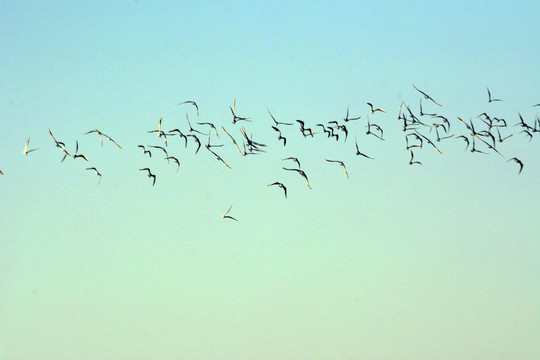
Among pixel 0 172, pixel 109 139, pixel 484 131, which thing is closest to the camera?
pixel 0 172

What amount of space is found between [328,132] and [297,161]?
196 inches

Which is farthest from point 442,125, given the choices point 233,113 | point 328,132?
point 233,113

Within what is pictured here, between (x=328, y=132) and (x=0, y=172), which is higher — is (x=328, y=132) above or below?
above

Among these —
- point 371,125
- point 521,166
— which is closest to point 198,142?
point 371,125

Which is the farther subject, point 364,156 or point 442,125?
point 442,125

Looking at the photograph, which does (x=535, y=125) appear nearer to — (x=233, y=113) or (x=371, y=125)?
(x=371, y=125)

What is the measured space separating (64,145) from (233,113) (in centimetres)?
1053

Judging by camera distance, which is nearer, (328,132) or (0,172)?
(0,172)

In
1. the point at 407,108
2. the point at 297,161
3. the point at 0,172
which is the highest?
the point at 407,108

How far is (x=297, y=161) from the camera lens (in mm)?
53906

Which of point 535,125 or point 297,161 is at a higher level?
point 535,125

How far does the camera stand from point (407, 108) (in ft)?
178

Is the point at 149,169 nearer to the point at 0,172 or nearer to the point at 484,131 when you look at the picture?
the point at 0,172

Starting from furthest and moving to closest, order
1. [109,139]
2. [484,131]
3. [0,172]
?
[484,131] < [109,139] < [0,172]
